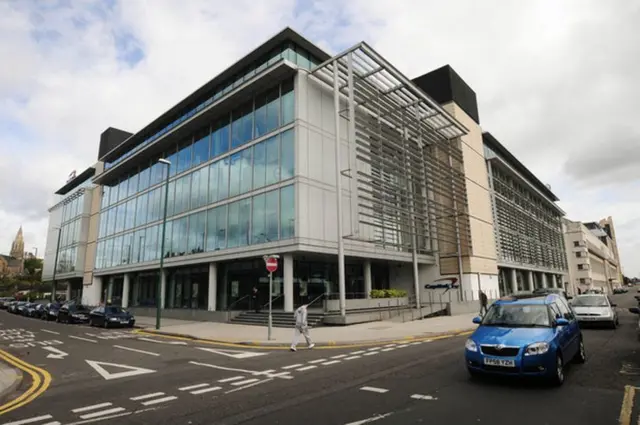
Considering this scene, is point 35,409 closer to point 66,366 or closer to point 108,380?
point 108,380

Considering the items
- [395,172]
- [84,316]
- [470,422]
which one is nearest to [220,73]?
[395,172]

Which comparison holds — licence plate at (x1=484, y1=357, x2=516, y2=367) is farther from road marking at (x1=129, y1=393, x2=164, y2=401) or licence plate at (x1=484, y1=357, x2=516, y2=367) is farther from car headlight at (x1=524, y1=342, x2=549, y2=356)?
road marking at (x1=129, y1=393, x2=164, y2=401)

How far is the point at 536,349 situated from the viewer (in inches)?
252

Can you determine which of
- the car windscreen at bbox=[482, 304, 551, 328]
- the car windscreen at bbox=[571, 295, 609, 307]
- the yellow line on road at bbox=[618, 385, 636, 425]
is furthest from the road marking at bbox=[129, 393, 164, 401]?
the car windscreen at bbox=[571, 295, 609, 307]

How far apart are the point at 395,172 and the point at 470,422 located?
22147mm

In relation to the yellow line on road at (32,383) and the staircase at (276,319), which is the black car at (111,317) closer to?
the staircase at (276,319)

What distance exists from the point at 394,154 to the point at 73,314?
26445 millimetres

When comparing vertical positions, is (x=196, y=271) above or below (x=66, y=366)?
above

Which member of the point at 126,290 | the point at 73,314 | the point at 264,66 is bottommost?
the point at 73,314

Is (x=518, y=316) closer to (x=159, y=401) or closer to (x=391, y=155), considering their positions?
(x=159, y=401)

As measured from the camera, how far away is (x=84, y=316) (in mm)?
27969

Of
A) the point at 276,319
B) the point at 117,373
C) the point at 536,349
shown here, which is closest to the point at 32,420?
the point at 117,373

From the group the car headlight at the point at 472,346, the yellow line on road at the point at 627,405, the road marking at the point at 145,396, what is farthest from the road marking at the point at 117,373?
the yellow line on road at the point at 627,405

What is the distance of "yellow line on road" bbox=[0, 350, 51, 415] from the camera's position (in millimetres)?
6678
